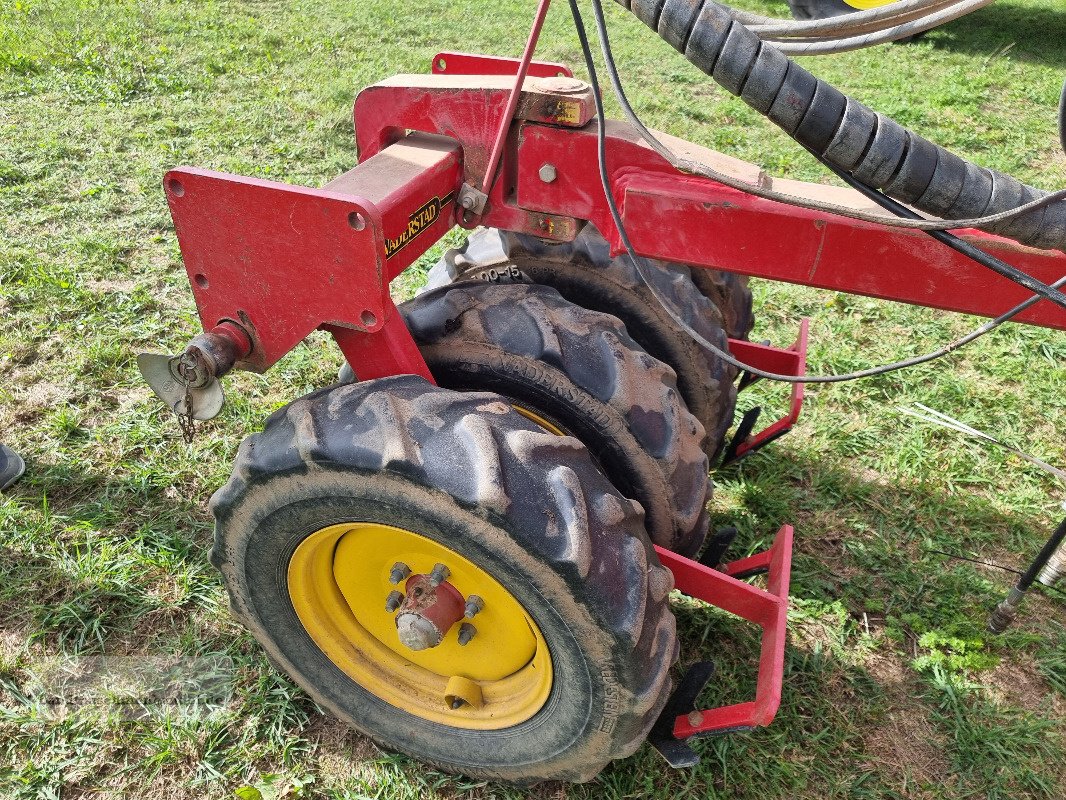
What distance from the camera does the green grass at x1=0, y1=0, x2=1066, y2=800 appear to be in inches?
90.7

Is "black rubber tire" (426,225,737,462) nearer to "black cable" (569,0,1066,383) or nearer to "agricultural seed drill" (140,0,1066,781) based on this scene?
"agricultural seed drill" (140,0,1066,781)

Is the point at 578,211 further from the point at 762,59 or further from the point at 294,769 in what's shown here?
the point at 294,769

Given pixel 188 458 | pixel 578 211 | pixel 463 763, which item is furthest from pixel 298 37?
pixel 463 763

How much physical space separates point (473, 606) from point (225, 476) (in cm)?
155

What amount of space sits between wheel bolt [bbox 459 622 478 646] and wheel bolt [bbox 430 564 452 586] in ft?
0.51

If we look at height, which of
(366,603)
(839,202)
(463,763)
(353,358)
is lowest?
(463,763)

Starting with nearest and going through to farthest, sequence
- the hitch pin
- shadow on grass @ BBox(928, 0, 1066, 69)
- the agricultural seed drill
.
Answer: the agricultural seed drill, the hitch pin, shadow on grass @ BBox(928, 0, 1066, 69)

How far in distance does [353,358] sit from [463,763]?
105cm

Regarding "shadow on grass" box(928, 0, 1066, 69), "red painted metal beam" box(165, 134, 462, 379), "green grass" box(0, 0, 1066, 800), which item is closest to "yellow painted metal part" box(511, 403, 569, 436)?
"red painted metal beam" box(165, 134, 462, 379)

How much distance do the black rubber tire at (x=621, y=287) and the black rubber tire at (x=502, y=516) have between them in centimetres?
87

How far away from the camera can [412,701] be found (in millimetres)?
2225

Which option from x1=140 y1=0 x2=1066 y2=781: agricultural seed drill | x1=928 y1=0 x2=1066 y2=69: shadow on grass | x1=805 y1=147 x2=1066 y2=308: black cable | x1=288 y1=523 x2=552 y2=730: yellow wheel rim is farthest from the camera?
x1=928 y1=0 x2=1066 y2=69: shadow on grass

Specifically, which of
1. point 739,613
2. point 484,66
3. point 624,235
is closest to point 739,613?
point 739,613

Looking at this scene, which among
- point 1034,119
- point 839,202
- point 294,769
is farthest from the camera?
→ point 1034,119
